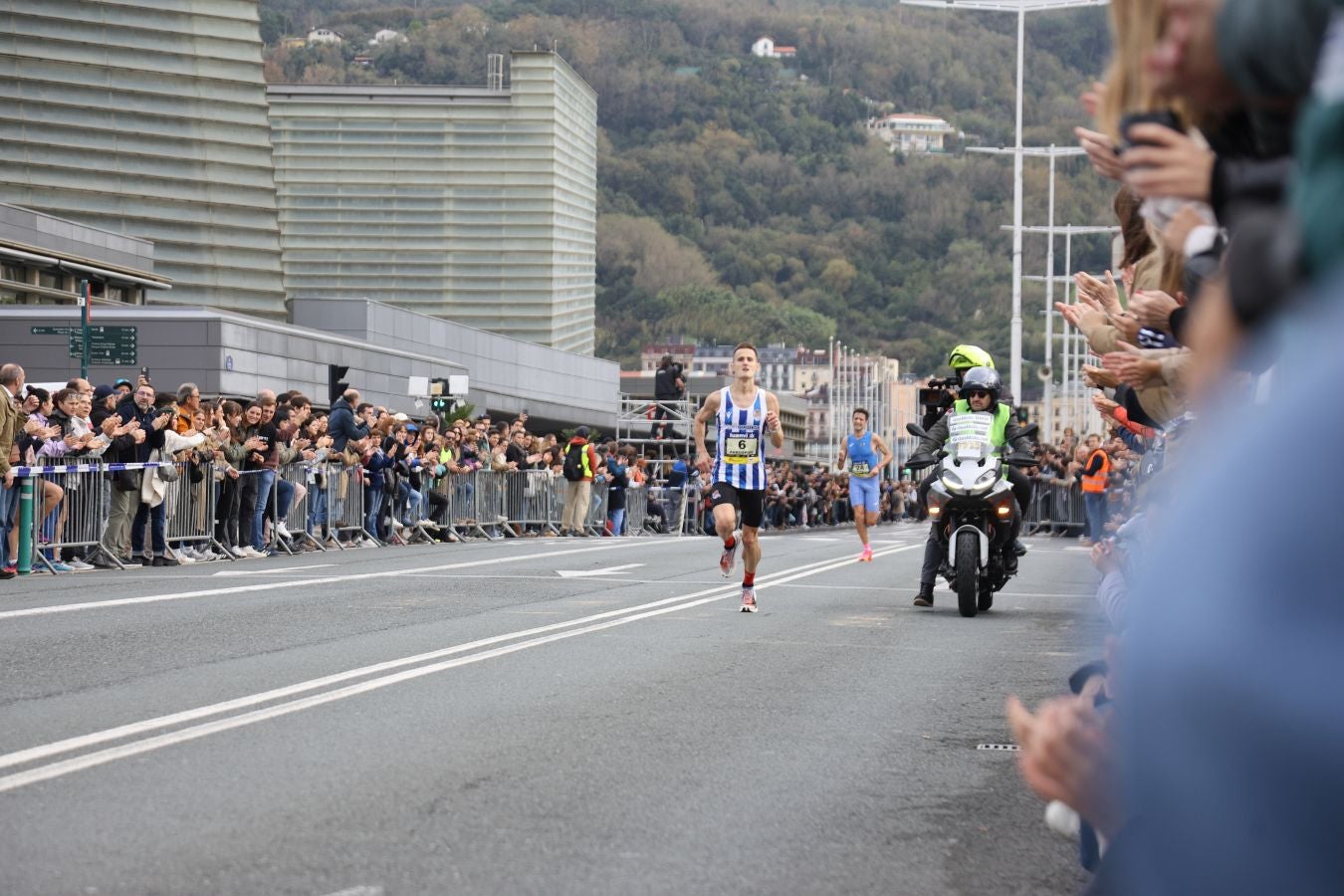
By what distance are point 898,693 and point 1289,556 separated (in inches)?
337

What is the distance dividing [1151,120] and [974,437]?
500 inches

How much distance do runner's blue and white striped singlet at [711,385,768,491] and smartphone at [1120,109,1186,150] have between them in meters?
A: 12.9

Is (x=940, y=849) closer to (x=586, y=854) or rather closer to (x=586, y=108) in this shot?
(x=586, y=854)

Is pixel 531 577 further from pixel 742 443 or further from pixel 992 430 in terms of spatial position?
pixel 992 430

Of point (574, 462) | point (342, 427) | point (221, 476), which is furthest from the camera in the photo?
point (574, 462)

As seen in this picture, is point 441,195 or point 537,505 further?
point 441,195

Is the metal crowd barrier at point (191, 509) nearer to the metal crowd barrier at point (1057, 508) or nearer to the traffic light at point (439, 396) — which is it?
the traffic light at point (439, 396)

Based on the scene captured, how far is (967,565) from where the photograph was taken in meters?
14.7

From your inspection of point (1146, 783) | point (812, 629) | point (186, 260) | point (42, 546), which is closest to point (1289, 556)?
point (1146, 783)

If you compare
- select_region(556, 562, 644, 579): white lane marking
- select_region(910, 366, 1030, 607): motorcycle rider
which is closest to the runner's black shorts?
select_region(910, 366, 1030, 607): motorcycle rider

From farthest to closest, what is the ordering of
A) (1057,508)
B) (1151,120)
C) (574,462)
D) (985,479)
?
(1057,508) < (574,462) < (985,479) < (1151,120)

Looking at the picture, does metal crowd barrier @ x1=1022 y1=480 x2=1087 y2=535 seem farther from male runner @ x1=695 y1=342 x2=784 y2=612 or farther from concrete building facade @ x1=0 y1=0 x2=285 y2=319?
concrete building facade @ x1=0 y1=0 x2=285 y2=319

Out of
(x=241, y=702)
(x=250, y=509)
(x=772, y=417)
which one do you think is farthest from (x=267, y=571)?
(x=241, y=702)

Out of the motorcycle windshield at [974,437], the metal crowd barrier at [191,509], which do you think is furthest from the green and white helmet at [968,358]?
the metal crowd barrier at [191,509]
